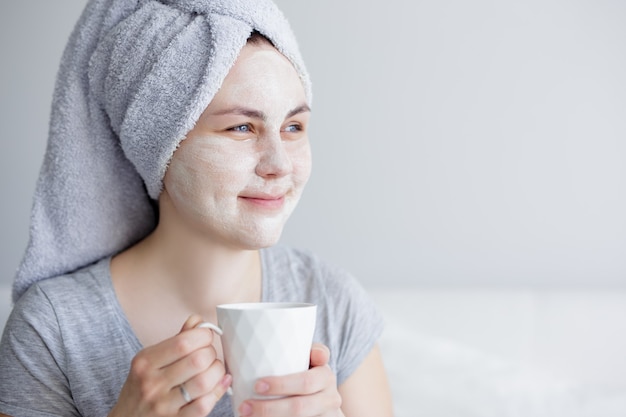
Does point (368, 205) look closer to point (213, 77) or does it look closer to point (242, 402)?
point (213, 77)

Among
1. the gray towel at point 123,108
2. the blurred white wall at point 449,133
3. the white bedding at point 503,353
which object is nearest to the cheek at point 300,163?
the gray towel at point 123,108

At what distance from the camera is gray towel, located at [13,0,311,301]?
112 cm

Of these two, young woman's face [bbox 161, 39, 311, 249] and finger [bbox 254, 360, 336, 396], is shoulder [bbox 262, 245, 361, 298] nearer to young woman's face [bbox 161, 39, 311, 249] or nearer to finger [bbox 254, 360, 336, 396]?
young woman's face [bbox 161, 39, 311, 249]

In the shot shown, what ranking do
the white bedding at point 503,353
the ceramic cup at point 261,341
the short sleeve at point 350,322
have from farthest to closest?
the white bedding at point 503,353 < the short sleeve at point 350,322 < the ceramic cup at point 261,341

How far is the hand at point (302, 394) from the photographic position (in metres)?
0.89

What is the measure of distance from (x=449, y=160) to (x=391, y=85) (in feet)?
0.77

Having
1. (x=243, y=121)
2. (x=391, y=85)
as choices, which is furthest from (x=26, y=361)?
(x=391, y=85)

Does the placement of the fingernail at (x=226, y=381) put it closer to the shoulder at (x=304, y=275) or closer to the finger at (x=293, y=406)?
the finger at (x=293, y=406)

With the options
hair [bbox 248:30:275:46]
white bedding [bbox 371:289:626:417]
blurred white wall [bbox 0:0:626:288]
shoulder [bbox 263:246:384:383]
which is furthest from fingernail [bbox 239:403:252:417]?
blurred white wall [bbox 0:0:626:288]

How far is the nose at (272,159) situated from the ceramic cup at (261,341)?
265 mm

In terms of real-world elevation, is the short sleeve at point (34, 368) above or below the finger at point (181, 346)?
below

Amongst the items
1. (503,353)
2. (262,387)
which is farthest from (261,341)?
(503,353)

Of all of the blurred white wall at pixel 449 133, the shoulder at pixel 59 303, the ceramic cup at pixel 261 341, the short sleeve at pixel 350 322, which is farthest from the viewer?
the blurred white wall at pixel 449 133

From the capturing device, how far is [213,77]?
1.09 metres
